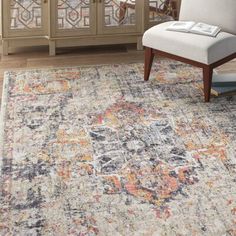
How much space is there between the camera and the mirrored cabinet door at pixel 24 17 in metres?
4.15

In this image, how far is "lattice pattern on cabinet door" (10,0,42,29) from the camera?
13.6ft

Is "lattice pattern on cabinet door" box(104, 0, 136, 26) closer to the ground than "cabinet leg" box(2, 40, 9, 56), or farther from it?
farther from it

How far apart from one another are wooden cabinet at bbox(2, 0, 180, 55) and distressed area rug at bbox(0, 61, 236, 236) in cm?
51

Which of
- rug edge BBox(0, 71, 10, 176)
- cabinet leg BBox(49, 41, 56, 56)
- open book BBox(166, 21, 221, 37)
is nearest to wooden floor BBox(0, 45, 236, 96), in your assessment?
cabinet leg BBox(49, 41, 56, 56)

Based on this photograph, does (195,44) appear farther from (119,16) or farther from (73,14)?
(73,14)

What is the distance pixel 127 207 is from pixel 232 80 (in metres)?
1.67

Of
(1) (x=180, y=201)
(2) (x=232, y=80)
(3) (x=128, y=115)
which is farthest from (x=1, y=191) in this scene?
(2) (x=232, y=80)

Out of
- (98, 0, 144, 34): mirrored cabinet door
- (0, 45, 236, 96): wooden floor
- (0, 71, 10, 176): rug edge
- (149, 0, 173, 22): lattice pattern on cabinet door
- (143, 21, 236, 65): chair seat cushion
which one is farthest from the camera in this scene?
(149, 0, 173, 22): lattice pattern on cabinet door

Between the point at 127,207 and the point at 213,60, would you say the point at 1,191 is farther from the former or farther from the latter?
the point at 213,60

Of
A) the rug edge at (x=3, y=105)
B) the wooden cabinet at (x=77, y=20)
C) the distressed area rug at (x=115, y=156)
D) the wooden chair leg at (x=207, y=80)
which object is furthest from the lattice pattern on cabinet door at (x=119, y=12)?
the wooden chair leg at (x=207, y=80)

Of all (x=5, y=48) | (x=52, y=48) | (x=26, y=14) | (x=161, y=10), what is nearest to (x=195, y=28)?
(x=161, y=10)

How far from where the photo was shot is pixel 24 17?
4.20 meters

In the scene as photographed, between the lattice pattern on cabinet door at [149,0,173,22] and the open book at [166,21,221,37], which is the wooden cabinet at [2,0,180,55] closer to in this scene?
the lattice pattern on cabinet door at [149,0,173,22]

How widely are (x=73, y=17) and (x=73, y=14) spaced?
26mm
